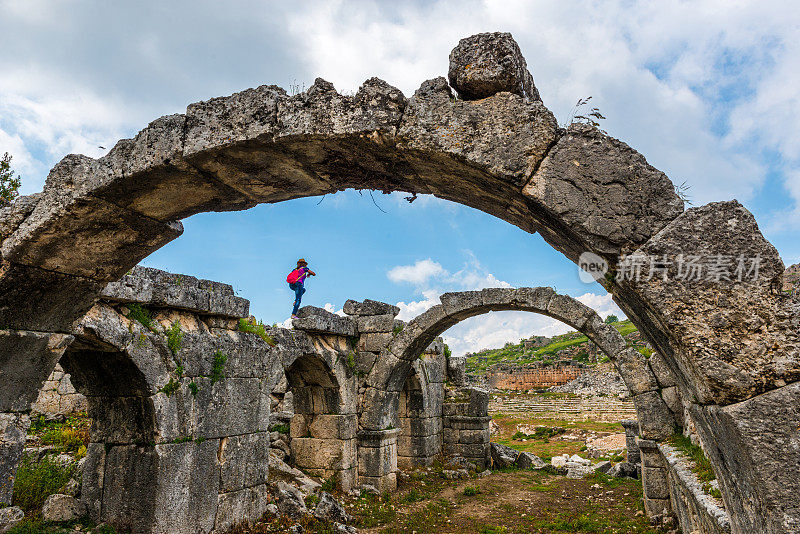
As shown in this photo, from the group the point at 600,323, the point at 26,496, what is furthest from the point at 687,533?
the point at 26,496

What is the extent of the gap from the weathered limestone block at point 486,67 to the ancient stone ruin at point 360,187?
0.04ft

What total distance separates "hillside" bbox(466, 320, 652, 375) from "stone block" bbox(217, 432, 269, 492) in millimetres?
22747

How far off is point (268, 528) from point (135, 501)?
6.49 feet

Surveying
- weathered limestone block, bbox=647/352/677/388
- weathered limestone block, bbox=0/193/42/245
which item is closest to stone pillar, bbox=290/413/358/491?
weathered limestone block, bbox=647/352/677/388

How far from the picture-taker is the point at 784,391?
204 centimetres

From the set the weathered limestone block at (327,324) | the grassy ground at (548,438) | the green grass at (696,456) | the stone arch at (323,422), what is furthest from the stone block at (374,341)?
the grassy ground at (548,438)

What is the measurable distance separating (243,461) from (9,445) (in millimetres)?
3542

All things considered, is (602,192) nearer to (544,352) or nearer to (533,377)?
(533,377)

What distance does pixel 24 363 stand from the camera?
378cm

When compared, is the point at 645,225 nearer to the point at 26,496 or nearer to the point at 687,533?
the point at 687,533

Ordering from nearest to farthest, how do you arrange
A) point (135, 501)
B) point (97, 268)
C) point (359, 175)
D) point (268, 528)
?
point (359, 175), point (97, 268), point (135, 501), point (268, 528)

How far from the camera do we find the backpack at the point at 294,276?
10.3m

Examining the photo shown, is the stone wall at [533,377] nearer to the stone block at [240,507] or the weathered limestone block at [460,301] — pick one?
the weathered limestone block at [460,301]

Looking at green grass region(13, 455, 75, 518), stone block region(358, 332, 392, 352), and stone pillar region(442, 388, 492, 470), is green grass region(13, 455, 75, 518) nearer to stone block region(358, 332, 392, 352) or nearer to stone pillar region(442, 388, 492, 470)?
stone block region(358, 332, 392, 352)
